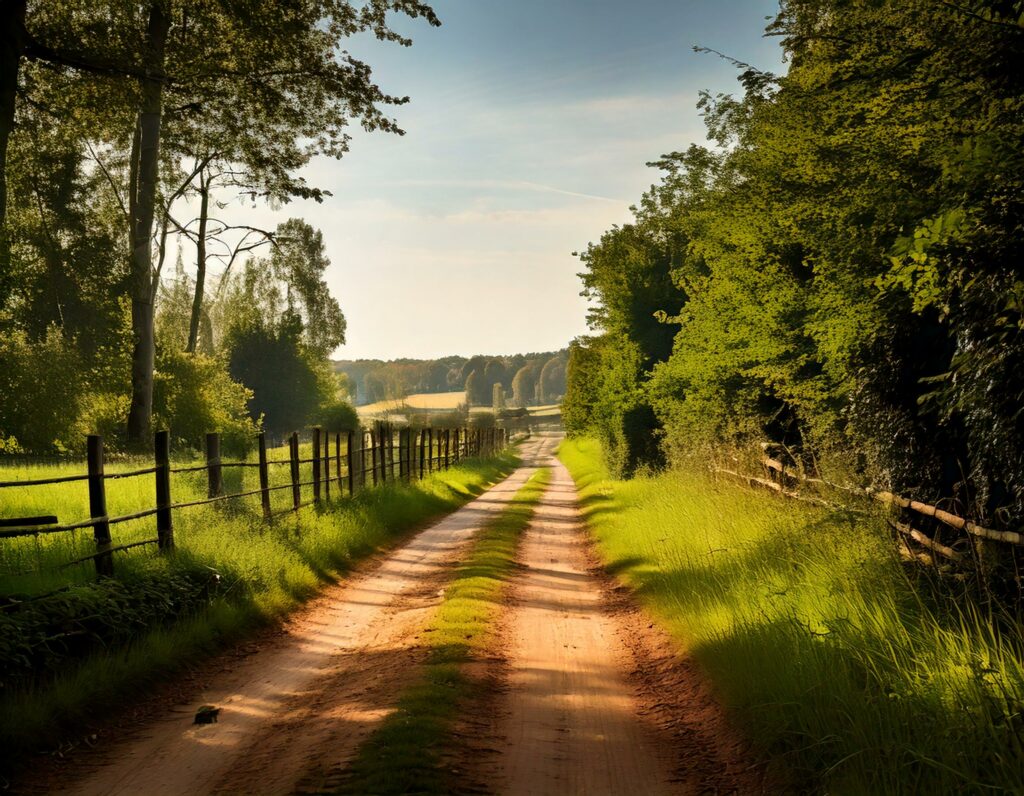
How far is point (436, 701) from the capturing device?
20.6 ft

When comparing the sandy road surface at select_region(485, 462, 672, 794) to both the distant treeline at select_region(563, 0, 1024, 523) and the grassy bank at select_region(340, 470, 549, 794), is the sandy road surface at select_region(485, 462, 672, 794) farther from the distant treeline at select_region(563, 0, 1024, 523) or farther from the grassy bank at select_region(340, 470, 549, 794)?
the distant treeline at select_region(563, 0, 1024, 523)

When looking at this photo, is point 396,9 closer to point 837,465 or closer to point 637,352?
point 837,465

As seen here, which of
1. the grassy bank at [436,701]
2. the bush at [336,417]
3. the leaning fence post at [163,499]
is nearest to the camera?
the grassy bank at [436,701]

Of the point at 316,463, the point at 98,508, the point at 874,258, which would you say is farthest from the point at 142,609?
the point at 874,258

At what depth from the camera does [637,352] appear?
31.7 m

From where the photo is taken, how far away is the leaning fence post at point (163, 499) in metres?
9.82

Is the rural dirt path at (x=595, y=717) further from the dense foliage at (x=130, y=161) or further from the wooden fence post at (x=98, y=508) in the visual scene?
the dense foliage at (x=130, y=161)

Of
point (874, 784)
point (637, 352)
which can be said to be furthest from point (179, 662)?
point (637, 352)

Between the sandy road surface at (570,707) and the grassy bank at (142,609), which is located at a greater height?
the grassy bank at (142,609)

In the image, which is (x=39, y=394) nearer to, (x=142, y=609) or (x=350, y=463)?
(x=350, y=463)

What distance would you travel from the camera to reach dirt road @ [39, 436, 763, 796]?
16.8 ft

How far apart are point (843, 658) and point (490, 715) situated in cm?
262

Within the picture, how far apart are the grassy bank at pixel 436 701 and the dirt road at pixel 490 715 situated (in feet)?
0.57

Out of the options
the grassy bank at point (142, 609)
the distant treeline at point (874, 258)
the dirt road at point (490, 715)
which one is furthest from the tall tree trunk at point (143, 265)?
the dirt road at point (490, 715)
